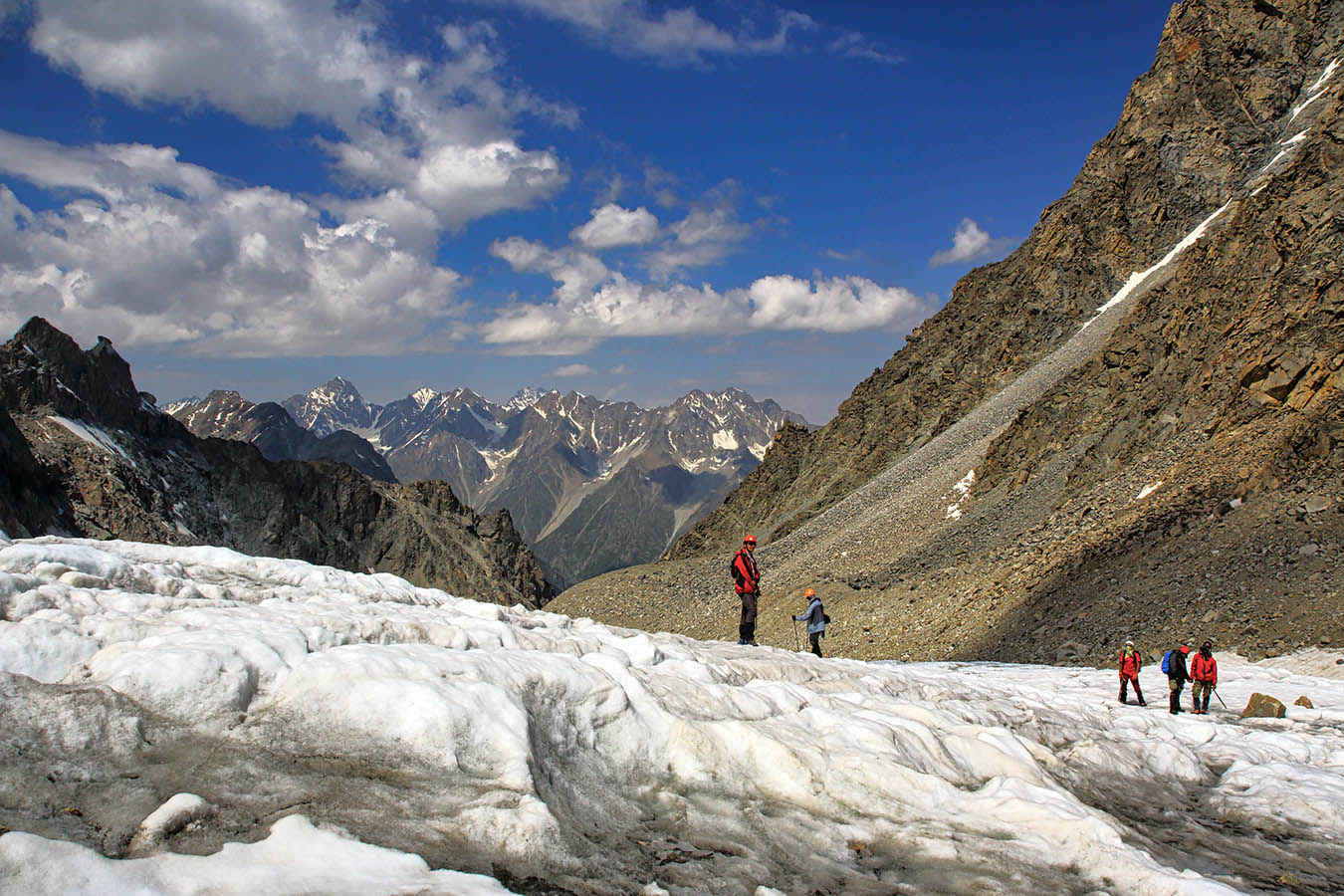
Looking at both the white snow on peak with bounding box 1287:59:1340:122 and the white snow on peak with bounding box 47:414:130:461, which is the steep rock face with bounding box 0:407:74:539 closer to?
the white snow on peak with bounding box 47:414:130:461

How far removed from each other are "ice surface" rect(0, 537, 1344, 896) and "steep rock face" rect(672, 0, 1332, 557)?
69678 millimetres

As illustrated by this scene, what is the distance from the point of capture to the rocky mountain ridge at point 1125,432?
27500 mm

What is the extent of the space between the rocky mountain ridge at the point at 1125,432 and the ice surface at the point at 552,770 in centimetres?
1785

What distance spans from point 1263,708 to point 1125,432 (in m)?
28.9

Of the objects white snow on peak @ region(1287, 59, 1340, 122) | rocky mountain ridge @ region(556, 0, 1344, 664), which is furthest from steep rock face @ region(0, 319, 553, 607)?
white snow on peak @ region(1287, 59, 1340, 122)

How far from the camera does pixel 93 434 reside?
104938 millimetres

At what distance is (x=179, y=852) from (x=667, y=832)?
3.86 m

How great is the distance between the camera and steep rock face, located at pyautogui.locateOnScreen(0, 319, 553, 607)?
94688 mm

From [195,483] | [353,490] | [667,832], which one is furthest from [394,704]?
[353,490]

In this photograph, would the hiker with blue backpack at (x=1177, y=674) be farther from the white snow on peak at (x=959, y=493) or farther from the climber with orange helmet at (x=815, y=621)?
the white snow on peak at (x=959, y=493)

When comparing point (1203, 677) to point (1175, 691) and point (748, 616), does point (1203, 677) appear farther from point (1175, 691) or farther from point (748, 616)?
point (748, 616)

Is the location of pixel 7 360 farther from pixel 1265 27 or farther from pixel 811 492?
pixel 1265 27

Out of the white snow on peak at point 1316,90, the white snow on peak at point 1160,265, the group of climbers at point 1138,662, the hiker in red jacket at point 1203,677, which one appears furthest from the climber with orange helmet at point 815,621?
the white snow on peak at point 1316,90

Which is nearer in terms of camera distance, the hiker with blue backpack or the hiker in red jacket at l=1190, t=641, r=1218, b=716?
the hiker in red jacket at l=1190, t=641, r=1218, b=716
